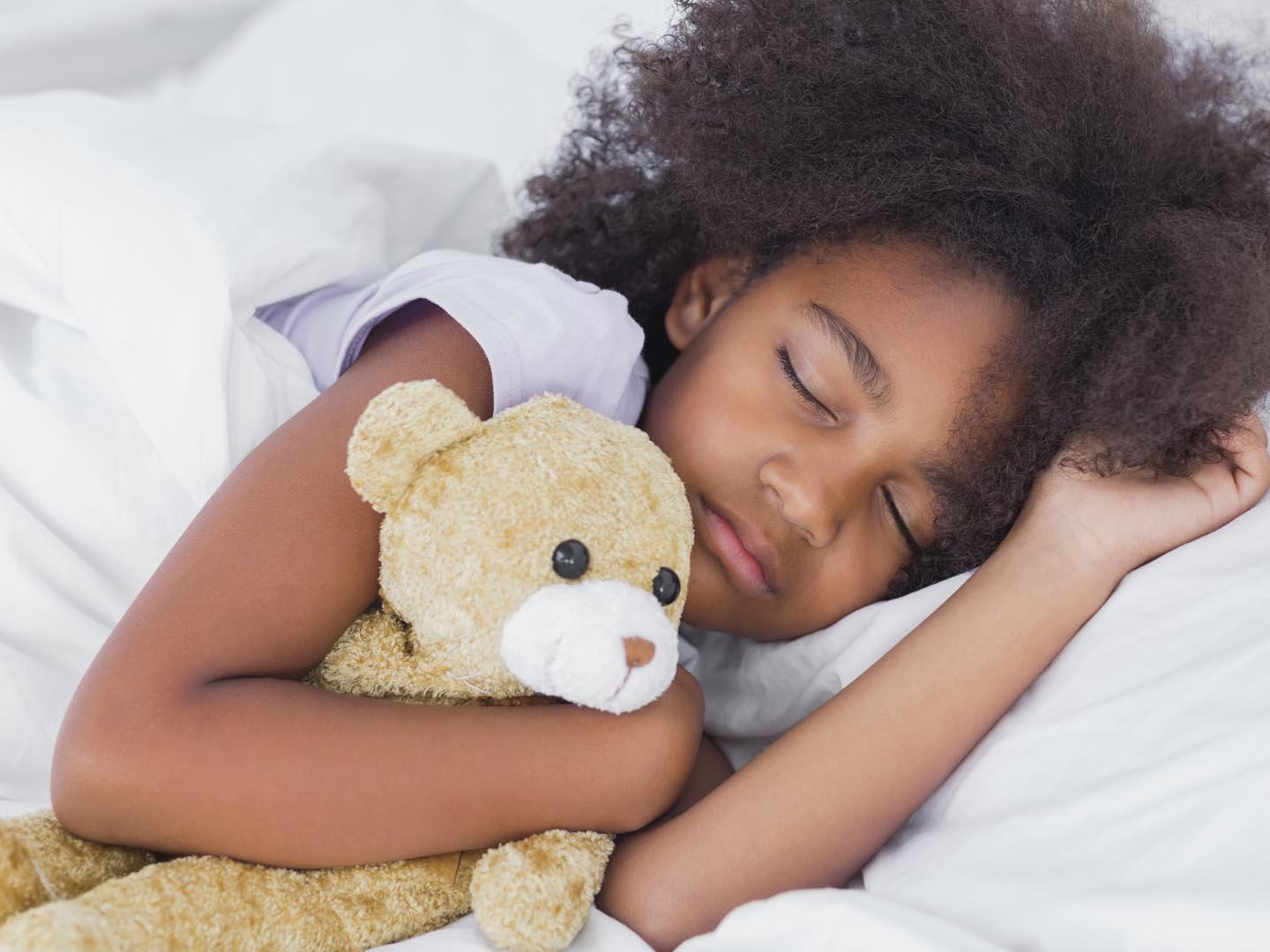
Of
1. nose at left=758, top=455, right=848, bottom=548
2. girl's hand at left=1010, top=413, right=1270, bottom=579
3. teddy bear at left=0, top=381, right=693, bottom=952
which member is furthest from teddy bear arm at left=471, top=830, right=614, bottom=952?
girl's hand at left=1010, top=413, right=1270, bottom=579

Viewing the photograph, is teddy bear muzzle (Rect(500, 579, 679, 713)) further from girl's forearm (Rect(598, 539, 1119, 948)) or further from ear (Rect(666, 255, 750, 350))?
ear (Rect(666, 255, 750, 350))

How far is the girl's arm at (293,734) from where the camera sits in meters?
0.69

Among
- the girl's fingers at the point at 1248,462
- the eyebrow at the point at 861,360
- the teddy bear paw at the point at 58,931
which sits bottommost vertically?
the teddy bear paw at the point at 58,931

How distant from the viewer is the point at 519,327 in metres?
0.94

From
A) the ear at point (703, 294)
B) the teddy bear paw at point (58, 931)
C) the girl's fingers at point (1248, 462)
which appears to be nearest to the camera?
the teddy bear paw at point (58, 931)

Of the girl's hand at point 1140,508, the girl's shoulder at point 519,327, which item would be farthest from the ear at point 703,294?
the girl's hand at point 1140,508

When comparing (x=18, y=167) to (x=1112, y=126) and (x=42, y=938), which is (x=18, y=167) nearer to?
(x=42, y=938)

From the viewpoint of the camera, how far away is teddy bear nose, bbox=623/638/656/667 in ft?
2.19

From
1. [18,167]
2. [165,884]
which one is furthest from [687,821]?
[18,167]

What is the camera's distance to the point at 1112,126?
103cm

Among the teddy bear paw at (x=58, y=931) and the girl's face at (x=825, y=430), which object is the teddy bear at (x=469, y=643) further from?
the girl's face at (x=825, y=430)

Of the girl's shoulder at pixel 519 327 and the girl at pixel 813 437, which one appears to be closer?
the girl at pixel 813 437

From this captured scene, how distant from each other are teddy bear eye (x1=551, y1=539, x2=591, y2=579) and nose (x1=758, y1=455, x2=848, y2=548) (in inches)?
12.0

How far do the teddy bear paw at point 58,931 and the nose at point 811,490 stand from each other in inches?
23.5
